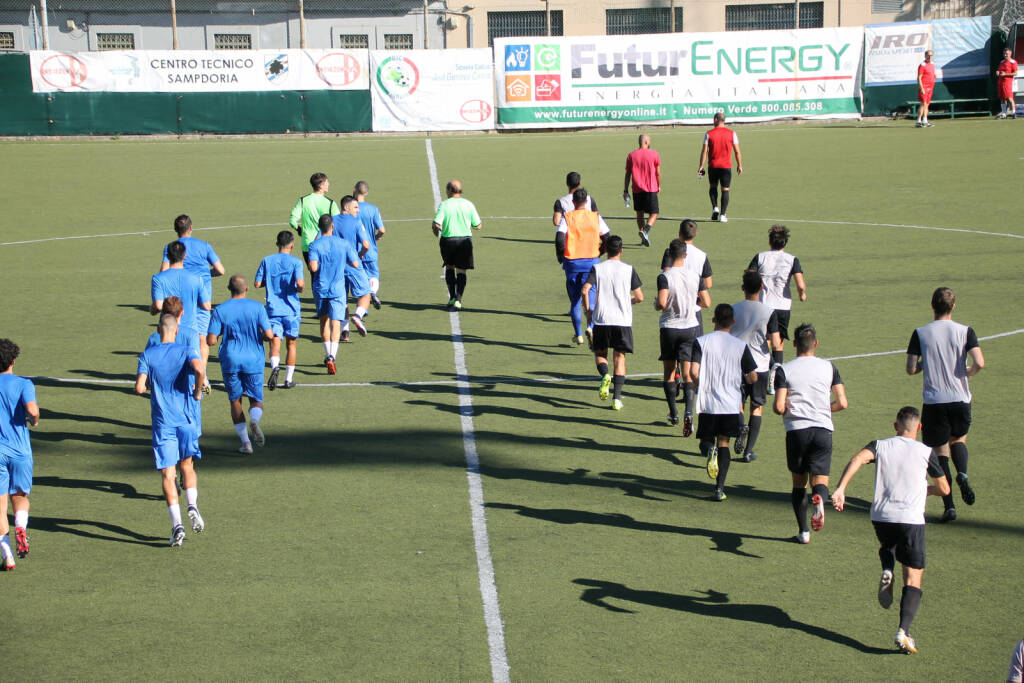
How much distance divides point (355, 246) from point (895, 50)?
32.7 metres

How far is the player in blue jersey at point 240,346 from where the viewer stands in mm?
11570

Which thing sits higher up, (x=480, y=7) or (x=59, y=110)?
(x=480, y=7)

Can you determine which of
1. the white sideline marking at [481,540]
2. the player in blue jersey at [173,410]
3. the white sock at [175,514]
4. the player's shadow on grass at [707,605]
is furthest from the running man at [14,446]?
the player's shadow on grass at [707,605]

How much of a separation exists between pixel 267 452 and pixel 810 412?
5736 mm

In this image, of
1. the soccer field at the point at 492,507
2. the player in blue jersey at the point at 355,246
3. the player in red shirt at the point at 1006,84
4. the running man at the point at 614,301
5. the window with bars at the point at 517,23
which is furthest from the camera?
the window with bars at the point at 517,23

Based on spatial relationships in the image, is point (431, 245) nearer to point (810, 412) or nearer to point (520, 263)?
point (520, 263)

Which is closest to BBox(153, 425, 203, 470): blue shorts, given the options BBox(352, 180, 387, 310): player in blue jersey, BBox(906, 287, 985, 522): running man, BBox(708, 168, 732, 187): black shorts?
BBox(906, 287, 985, 522): running man

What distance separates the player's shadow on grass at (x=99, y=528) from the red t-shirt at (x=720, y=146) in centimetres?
1746

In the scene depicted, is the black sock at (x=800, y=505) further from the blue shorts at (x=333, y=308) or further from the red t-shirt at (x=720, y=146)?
the red t-shirt at (x=720, y=146)

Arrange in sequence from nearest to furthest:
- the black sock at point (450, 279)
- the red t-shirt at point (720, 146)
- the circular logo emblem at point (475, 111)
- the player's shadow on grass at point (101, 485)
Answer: the player's shadow on grass at point (101, 485)
the black sock at point (450, 279)
the red t-shirt at point (720, 146)
the circular logo emblem at point (475, 111)

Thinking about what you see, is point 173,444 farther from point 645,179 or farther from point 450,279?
point 645,179

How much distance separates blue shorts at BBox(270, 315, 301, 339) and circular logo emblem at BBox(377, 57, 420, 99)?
2932cm

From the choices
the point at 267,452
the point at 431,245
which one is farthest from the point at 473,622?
the point at 431,245

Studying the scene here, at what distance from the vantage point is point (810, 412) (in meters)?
8.90
